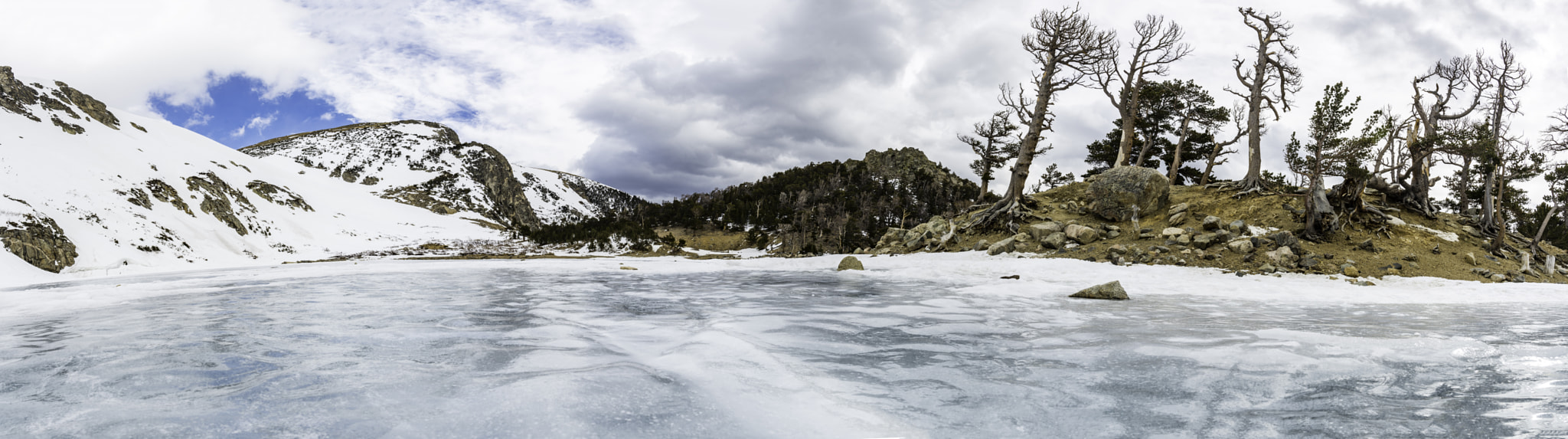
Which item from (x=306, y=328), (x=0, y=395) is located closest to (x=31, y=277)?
(x=306, y=328)

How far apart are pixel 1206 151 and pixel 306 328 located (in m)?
32.4

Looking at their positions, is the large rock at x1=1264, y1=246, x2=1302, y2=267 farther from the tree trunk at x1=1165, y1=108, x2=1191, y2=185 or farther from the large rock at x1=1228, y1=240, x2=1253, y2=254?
the tree trunk at x1=1165, y1=108, x2=1191, y2=185

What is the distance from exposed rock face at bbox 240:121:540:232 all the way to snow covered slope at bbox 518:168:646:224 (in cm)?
1048

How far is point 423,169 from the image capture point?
300 ft

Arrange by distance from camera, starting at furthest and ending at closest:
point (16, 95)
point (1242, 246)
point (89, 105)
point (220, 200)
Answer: point (89, 105) < point (16, 95) < point (220, 200) < point (1242, 246)

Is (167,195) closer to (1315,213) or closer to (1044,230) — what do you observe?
(1044,230)

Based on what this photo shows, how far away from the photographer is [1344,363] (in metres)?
4.23

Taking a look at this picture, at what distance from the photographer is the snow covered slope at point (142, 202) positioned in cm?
1803

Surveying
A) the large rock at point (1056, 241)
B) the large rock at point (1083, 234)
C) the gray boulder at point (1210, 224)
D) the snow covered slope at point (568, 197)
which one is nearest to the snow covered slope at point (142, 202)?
the large rock at point (1056, 241)

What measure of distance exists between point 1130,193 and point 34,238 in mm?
31596

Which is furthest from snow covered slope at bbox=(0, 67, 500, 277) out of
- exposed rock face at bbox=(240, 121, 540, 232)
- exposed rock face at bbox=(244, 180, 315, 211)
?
exposed rock face at bbox=(240, 121, 540, 232)

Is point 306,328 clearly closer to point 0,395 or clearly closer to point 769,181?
point 0,395

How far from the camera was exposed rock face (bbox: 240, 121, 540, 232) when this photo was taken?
81.9 metres

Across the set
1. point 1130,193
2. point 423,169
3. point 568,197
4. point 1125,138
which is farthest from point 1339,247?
point 568,197
